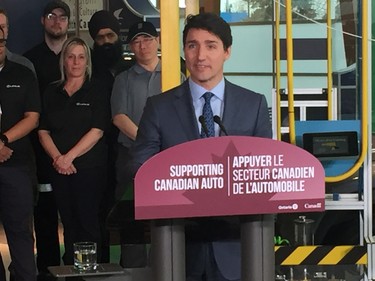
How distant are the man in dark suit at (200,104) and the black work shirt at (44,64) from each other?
7.36 ft

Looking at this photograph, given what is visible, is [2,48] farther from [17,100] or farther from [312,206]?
[312,206]

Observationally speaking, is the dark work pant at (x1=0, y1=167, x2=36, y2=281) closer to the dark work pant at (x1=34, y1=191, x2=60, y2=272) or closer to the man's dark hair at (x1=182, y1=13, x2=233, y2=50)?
the dark work pant at (x1=34, y1=191, x2=60, y2=272)

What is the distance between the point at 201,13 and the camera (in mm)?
4051

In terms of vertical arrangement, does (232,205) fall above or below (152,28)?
below

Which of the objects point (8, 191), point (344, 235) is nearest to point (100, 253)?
point (8, 191)

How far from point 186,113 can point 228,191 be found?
0.76 metres

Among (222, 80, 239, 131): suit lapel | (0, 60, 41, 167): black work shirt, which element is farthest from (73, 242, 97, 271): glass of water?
(0, 60, 41, 167): black work shirt

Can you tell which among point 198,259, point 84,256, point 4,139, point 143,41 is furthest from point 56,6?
point 198,259

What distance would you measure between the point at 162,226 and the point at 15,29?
3211 millimetres

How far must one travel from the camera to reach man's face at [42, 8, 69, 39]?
19.7 feet

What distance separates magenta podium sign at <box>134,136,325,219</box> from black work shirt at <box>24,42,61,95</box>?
3.01 m

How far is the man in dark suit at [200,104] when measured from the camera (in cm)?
381

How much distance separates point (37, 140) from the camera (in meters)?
6.09

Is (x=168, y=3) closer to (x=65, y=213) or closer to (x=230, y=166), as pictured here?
(x=230, y=166)
